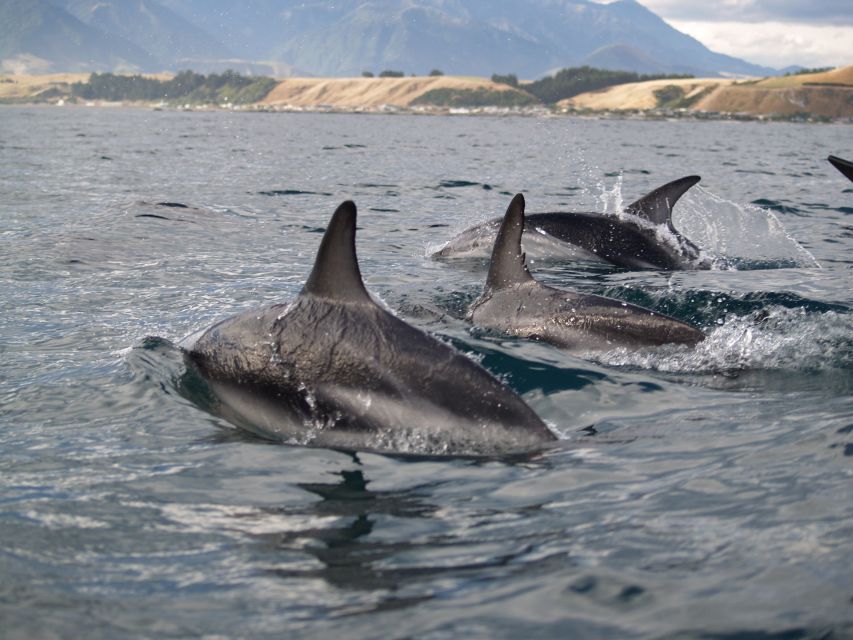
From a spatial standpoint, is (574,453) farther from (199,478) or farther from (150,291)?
(150,291)

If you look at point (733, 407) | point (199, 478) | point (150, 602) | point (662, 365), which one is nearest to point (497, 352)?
point (662, 365)

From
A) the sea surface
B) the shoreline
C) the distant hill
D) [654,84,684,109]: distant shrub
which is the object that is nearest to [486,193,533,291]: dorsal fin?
the sea surface

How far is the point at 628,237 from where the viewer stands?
1452cm

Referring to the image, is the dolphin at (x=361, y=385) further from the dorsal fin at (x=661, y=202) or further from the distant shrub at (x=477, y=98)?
the distant shrub at (x=477, y=98)

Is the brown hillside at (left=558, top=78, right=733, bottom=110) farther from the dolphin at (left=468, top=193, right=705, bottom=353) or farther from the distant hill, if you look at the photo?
the dolphin at (left=468, top=193, right=705, bottom=353)

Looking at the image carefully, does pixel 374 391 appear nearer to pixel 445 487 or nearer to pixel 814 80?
pixel 445 487

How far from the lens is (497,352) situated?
9055 millimetres

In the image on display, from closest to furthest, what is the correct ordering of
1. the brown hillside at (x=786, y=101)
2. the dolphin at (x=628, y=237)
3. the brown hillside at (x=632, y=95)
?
the dolphin at (x=628, y=237) < the brown hillside at (x=786, y=101) < the brown hillside at (x=632, y=95)

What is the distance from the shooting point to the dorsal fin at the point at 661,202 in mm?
13953

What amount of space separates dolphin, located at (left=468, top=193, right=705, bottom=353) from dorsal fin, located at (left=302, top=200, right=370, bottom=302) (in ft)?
8.84

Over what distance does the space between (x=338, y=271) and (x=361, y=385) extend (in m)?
0.81

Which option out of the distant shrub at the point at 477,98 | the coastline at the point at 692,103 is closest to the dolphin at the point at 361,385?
the coastline at the point at 692,103

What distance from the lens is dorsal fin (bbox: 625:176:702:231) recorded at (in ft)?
45.8

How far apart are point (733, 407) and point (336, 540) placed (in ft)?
12.6
